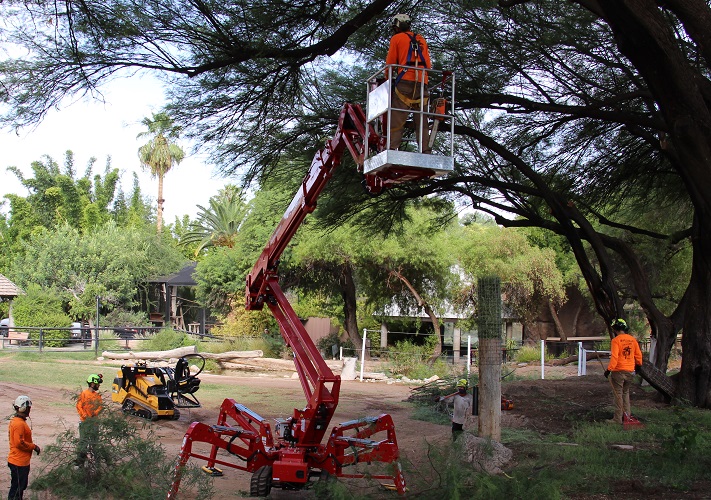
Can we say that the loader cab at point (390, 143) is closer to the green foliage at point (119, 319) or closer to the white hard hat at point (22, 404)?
the white hard hat at point (22, 404)

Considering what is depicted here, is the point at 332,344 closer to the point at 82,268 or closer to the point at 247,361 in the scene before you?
the point at 247,361

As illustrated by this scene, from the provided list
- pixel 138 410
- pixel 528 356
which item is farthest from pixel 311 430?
pixel 528 356

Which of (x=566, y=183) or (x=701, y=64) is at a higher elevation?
(x=701, y=64)

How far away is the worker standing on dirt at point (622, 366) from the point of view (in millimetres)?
12773

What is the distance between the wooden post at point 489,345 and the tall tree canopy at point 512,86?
3.08 metres

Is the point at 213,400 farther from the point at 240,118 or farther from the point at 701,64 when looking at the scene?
the point at 701,64

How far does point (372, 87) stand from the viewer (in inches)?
320

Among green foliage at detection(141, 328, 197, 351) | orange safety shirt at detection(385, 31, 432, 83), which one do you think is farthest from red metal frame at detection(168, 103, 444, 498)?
green foliage at detection(141, 328, 197, 351)

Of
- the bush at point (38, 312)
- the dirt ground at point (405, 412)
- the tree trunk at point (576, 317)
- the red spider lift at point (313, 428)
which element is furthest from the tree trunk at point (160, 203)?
the red spider lift at point (313, 428)

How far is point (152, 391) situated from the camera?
1608cm

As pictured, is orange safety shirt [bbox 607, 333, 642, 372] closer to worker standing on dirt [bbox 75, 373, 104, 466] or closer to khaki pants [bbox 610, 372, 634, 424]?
khaki pants [bbox 610, 372, 634, 424]

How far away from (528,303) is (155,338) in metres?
18.2

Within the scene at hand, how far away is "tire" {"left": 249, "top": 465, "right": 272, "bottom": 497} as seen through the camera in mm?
9383

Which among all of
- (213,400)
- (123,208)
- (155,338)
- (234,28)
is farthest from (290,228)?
(123,208)
